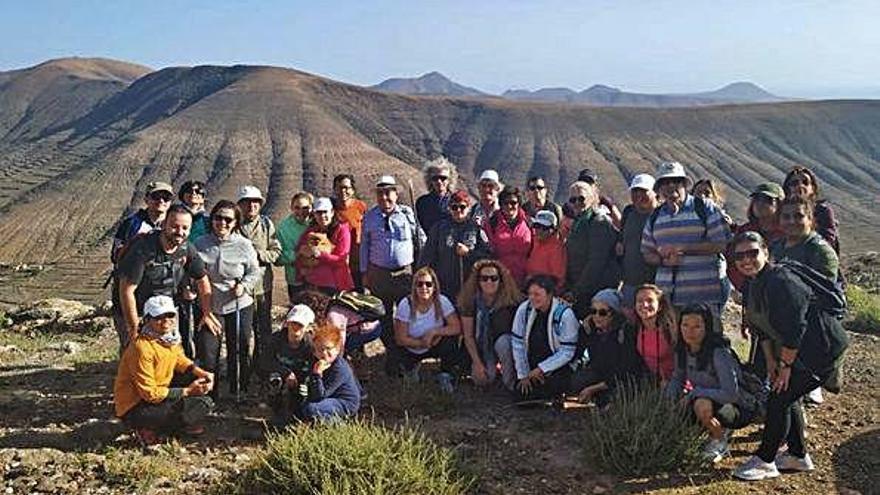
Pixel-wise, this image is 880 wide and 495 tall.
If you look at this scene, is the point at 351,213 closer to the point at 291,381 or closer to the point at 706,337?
the point at 291,381

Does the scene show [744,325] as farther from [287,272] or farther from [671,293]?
[287,272]

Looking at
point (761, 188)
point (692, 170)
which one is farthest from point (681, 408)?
point (692, 170)

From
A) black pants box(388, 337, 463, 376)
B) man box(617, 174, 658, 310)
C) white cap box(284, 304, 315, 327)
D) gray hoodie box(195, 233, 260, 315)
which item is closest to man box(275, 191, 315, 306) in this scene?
gray hoodie box(195, 233, 260, 315)

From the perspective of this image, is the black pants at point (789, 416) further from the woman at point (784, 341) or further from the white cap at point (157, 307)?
the white cap at point (157, 307)

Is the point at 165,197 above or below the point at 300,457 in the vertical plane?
above

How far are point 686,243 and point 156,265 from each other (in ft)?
12.1

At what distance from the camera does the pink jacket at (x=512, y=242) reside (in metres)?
6.90

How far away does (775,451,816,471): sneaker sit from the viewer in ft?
17.1

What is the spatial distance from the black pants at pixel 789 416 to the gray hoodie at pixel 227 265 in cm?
365

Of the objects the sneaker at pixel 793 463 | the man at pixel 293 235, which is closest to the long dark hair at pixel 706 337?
the sneaker at pixel 793 463

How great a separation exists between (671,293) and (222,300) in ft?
10.8

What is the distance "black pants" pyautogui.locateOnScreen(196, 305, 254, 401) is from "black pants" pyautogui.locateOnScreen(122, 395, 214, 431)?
0.47m

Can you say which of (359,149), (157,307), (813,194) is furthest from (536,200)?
(359,149)

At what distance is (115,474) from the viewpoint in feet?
16.6
